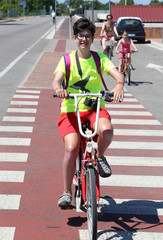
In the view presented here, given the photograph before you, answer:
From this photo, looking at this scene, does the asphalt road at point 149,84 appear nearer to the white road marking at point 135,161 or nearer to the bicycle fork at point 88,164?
the white road marking at point 135,161

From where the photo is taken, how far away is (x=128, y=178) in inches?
225

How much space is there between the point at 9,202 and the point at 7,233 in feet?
2.39

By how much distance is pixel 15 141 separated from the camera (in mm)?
7348

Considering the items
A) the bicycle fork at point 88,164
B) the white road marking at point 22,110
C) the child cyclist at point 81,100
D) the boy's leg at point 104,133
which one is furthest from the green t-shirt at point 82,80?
the white road marking at point 22,110

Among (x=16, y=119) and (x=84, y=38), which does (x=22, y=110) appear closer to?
(x=16, y=119)

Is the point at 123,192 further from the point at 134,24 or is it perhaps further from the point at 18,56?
the point at 134,24

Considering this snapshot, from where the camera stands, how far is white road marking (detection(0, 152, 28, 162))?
635cm

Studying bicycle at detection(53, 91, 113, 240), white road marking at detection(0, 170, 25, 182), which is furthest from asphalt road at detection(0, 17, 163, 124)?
bicycle at detection(53, 91, 113, 240)

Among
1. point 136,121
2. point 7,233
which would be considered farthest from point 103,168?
point 136,121

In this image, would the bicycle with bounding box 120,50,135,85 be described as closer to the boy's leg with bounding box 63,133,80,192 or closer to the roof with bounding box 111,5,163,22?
the boy's leg with bounding box 63,133,80,192

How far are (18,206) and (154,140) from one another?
3.47 m

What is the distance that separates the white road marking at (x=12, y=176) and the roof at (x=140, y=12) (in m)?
43.3

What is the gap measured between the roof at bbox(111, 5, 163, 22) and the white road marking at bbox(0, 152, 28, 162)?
42.4 m

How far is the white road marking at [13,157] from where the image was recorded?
6.35m
